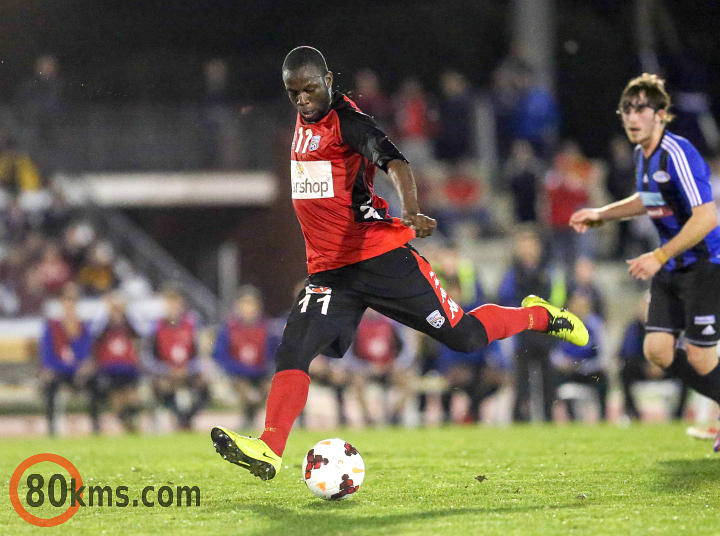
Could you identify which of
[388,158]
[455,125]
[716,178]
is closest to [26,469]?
[388,158]

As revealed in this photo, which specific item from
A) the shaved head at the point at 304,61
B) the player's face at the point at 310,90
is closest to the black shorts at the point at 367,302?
the player's face at the point at 310,90

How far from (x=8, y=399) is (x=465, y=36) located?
13.4 meters

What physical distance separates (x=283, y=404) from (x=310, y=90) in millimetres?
1642

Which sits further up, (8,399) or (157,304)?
(157,304)

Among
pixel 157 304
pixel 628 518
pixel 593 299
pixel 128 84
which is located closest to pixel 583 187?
pixel 593 299

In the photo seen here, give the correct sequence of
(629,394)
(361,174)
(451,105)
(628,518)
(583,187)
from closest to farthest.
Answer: (628,518), (361,174), (629,394), (583,187), (451,105)

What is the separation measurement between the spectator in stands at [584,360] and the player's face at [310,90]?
6.74 m

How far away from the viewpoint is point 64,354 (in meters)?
12.2

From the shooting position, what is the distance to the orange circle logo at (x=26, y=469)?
15.5 feet

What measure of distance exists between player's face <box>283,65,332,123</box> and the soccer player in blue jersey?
226 centimetres

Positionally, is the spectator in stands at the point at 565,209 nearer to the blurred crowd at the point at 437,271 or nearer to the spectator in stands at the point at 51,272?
the blurred crowd at the point at 437,271

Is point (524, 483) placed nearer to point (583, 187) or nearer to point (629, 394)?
point (629, 394)

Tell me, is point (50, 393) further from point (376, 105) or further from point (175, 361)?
point (376, 105)

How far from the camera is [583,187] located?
13742mm
